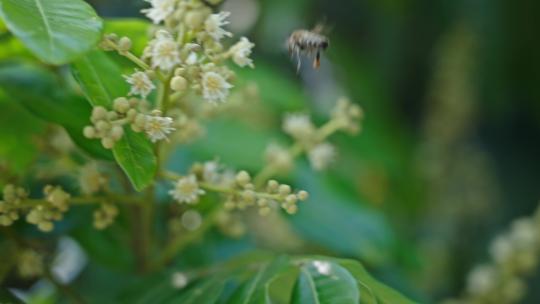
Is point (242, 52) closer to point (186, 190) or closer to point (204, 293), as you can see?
point (186, 190)

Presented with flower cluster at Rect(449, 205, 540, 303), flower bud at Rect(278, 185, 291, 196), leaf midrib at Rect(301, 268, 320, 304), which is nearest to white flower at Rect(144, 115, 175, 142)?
flower bud at Rect(278, 185, 291, 196)

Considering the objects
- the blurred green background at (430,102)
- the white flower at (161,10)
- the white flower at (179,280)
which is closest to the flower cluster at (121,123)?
the white flower at (161,10)

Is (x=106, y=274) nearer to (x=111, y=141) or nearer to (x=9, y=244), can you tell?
(x=9, y=244)

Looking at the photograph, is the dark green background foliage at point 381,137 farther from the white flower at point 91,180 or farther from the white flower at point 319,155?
the white flower at point 319,155

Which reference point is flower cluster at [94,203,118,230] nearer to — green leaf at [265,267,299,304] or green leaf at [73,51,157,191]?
green leaf at [73,51,157,191]

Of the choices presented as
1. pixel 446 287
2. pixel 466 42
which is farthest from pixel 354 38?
pixel 446 287
